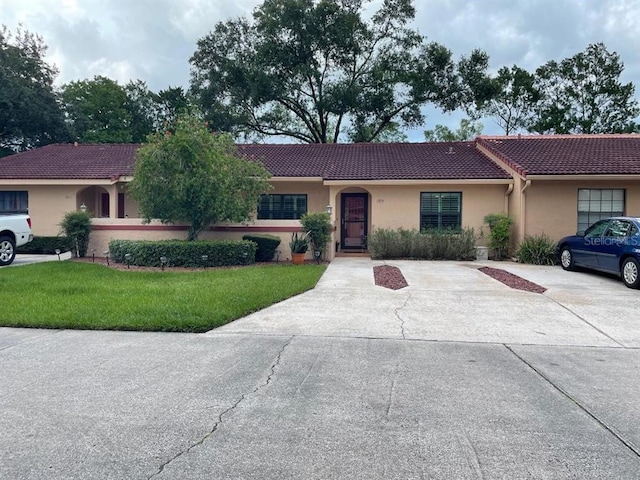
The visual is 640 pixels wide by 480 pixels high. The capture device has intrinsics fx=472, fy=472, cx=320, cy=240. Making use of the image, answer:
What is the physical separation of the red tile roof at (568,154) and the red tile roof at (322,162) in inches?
33.0

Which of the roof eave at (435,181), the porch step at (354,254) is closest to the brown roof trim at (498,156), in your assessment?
the roof eave at (435,181)

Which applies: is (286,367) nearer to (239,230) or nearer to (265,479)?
(265,479)

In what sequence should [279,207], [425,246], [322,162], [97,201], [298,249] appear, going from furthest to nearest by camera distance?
[97,201], [322,162], [279,207], [425,246], [298,249]

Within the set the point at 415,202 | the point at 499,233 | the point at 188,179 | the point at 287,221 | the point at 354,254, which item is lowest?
the point at 354,254

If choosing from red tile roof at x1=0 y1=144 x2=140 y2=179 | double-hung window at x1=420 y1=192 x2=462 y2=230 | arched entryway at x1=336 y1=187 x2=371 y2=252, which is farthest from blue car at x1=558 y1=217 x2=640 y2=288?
red tile roof at x1=0 y1=144 x2=140 y2=179

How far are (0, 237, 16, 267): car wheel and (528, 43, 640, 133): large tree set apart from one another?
32.6 m

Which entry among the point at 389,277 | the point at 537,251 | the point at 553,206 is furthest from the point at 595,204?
the point at 389,277

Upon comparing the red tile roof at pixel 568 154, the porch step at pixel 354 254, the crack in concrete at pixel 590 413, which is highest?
the red tile roof at pixel 568 154

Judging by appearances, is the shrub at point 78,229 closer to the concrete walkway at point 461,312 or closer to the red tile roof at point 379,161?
the red tile roof at point 379,161

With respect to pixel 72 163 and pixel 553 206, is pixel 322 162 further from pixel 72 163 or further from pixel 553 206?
pixel 72 163

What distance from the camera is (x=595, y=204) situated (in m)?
16.0

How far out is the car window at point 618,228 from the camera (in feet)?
36.2

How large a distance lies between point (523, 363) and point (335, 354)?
2.16 m

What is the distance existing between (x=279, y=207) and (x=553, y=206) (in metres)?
10.00
